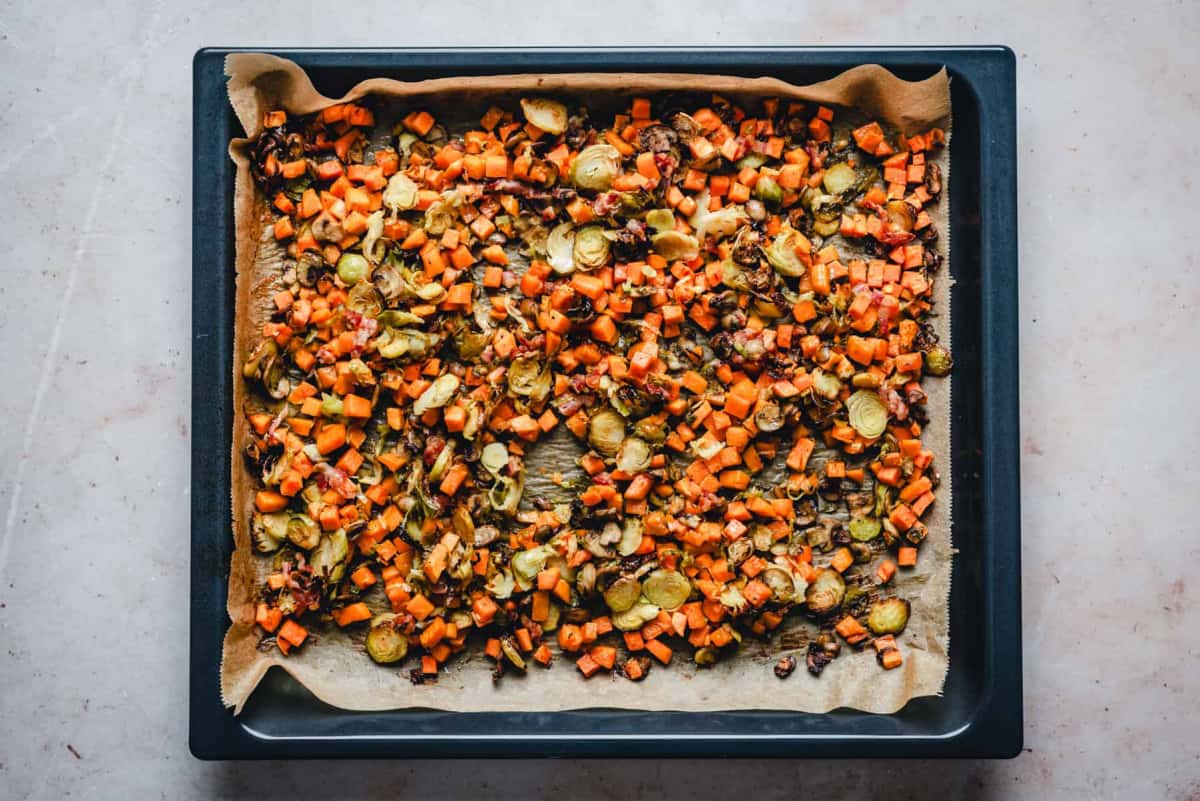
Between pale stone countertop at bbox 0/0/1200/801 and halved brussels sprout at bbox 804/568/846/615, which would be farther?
pale stone countertop at bbox 0/0/1200/801

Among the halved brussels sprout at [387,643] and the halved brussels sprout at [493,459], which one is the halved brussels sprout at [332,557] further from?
the halved brussels sprout at [493,459]

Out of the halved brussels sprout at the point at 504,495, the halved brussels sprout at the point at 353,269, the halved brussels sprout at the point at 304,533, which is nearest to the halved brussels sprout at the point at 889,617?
the halved brussels sprout at the point at 504,495

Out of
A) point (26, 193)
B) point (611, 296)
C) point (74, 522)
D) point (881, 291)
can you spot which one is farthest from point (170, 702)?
point (881, 291)

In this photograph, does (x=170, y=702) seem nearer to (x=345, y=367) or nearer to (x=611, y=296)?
(x=345, y=367)

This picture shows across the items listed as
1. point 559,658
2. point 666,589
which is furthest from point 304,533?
point 666,589

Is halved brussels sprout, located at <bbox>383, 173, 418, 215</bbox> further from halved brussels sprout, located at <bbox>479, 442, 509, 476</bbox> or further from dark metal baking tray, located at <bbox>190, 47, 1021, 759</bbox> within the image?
halved brussels sprout, located at <bbox>479, 442, 509, 476</bbox>

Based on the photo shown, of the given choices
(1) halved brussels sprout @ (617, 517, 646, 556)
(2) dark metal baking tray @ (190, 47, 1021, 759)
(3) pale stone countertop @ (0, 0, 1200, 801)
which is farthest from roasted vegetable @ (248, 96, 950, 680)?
(3) pale stone countertop @ (0, 0, 1200, 801)
